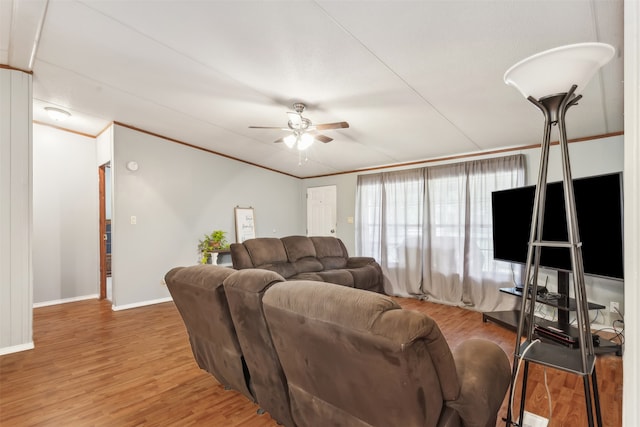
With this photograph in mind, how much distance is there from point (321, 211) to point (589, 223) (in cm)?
456

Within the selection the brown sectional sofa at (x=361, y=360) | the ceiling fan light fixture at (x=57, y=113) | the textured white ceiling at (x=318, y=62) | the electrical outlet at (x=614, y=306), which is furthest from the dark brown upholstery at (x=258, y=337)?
the ceiling fan light fixture at (x=57, y=113)

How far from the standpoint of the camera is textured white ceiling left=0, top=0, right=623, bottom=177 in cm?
192

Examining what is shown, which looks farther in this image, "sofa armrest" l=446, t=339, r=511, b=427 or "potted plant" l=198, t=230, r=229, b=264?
"potted plant" l=198, t=230, r=229, b=264

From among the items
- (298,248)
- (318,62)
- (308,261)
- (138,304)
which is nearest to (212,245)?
(138,304)

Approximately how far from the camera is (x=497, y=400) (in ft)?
4.15

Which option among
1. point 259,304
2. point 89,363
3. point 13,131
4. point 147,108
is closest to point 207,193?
point 147,108

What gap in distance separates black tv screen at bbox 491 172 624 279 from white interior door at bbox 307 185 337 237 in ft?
11.5

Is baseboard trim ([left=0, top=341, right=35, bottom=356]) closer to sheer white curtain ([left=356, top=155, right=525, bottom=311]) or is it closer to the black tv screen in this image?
sheer white curtain ([left=356, top=155, right=525, bottom=311])

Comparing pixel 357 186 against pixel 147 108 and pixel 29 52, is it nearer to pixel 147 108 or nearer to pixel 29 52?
pixel 147 108

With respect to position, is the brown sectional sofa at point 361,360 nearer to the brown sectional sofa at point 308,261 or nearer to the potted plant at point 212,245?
the brown sectional sofa at point 308,261

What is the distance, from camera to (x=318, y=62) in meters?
2.50

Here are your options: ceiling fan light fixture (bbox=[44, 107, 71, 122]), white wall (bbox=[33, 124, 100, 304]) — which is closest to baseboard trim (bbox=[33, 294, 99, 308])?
white wall (bbox=[33, 124, 100, 304])

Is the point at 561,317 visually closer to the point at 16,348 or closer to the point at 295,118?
the point at 295,118

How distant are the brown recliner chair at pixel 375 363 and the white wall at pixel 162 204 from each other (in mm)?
3890
